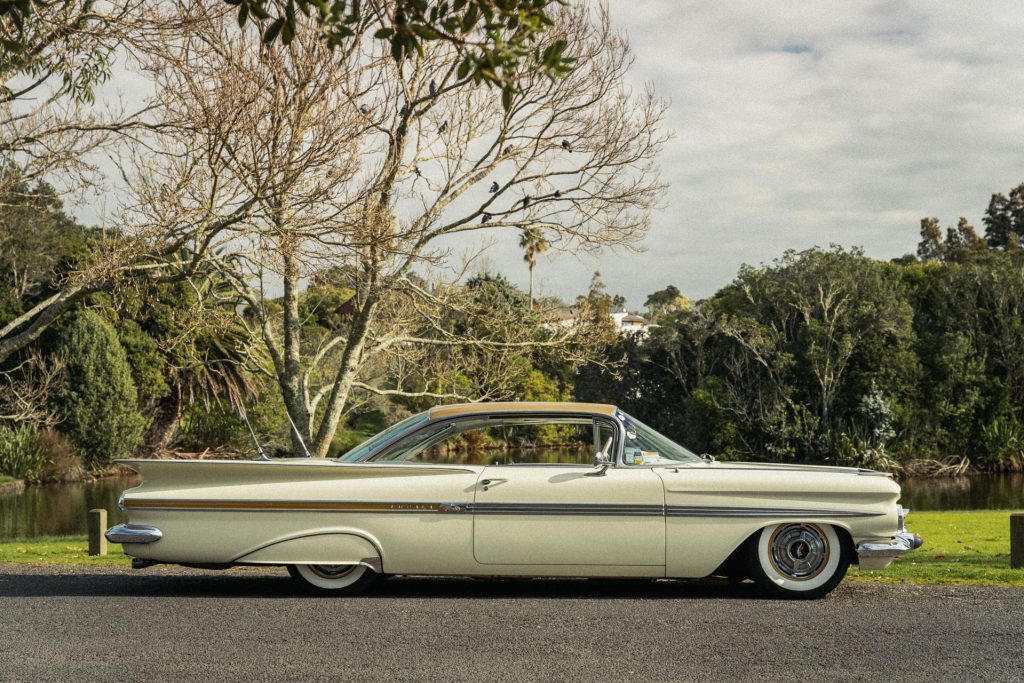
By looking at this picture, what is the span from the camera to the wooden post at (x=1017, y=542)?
387 inches

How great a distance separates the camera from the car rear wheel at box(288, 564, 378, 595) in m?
7.36

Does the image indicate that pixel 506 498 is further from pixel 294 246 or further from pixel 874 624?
pixel 294 246

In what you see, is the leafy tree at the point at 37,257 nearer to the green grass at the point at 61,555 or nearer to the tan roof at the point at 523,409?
the green grass at the point at 61,555

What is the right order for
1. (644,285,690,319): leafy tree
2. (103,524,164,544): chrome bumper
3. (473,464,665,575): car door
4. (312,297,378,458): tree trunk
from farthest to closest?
(644,285,690,319): leafy tree < (312,297,378,458): tree trunk < (103,524,164,544): chrome bumper < (473,464,665,575): car door

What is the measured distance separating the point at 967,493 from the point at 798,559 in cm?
3136

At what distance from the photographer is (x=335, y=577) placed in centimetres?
738

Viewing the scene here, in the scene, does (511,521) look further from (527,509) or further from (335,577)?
(335,577)

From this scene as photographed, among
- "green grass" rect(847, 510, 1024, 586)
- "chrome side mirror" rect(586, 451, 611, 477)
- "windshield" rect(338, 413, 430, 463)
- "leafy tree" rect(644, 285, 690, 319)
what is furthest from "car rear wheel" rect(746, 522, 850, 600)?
"leafy tree" rect(644, 285, 690, 319)

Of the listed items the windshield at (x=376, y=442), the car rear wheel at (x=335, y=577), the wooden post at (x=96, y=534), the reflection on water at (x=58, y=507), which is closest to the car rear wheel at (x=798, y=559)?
Answer: the windshield at (x=376, y=442)

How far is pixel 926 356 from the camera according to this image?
4641 centimetres

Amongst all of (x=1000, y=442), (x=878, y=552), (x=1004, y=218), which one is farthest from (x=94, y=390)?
(x=1004, y=218)

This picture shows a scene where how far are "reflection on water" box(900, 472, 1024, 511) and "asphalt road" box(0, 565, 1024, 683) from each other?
24.6 metres

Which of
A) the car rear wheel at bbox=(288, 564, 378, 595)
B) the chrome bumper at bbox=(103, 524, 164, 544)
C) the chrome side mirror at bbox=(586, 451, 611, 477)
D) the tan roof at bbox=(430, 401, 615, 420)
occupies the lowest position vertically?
the car rear wheel at bbox=(288, 564, 378, 595)

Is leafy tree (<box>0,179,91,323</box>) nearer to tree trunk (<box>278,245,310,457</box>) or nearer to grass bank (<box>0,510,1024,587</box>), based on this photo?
tree trunk (<box>278,245,310,457</box>)
